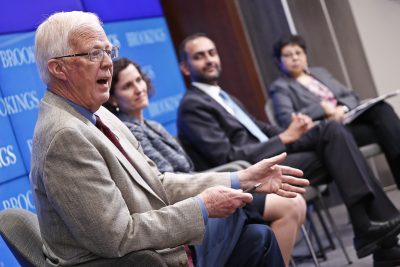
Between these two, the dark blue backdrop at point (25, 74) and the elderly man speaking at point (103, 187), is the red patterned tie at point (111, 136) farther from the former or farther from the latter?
the dark blue backdrop at point (25, 74)

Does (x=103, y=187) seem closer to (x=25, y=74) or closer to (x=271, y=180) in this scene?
(x=271, y=180)

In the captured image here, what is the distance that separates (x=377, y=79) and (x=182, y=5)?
1.79m

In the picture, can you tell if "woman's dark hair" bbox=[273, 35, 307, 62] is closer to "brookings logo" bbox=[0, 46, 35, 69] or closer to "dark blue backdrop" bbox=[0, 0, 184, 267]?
"dark blue backdrop" bbox=[0, 0, 184, 267]

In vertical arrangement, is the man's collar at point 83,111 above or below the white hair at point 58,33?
below

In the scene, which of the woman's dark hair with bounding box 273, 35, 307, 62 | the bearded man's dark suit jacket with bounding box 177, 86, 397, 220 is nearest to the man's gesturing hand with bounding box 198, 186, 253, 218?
the bearded man's dark suit jacket with bounding box 177, 86, 397, 220

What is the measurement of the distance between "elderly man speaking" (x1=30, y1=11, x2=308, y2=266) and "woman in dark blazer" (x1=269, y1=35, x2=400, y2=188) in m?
2.33

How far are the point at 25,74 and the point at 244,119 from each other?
4.61 feet

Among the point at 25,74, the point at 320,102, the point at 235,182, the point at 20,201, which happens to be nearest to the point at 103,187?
the point at 235,182

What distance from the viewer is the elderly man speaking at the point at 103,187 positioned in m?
2.20

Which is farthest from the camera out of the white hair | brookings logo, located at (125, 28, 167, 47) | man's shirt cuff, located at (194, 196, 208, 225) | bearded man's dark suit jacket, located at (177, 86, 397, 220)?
brookings logo, located at (125, 28, 167, 47)

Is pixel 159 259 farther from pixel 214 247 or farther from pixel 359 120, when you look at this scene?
pixel 359 120

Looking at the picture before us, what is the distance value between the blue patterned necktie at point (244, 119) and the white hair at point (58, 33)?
7.95 ft

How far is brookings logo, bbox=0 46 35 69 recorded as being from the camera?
4.32 metres

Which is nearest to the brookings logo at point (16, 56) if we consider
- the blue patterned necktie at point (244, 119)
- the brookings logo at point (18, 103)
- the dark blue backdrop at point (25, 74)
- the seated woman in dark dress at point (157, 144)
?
the dark blue backdrop at point (25, 74)
